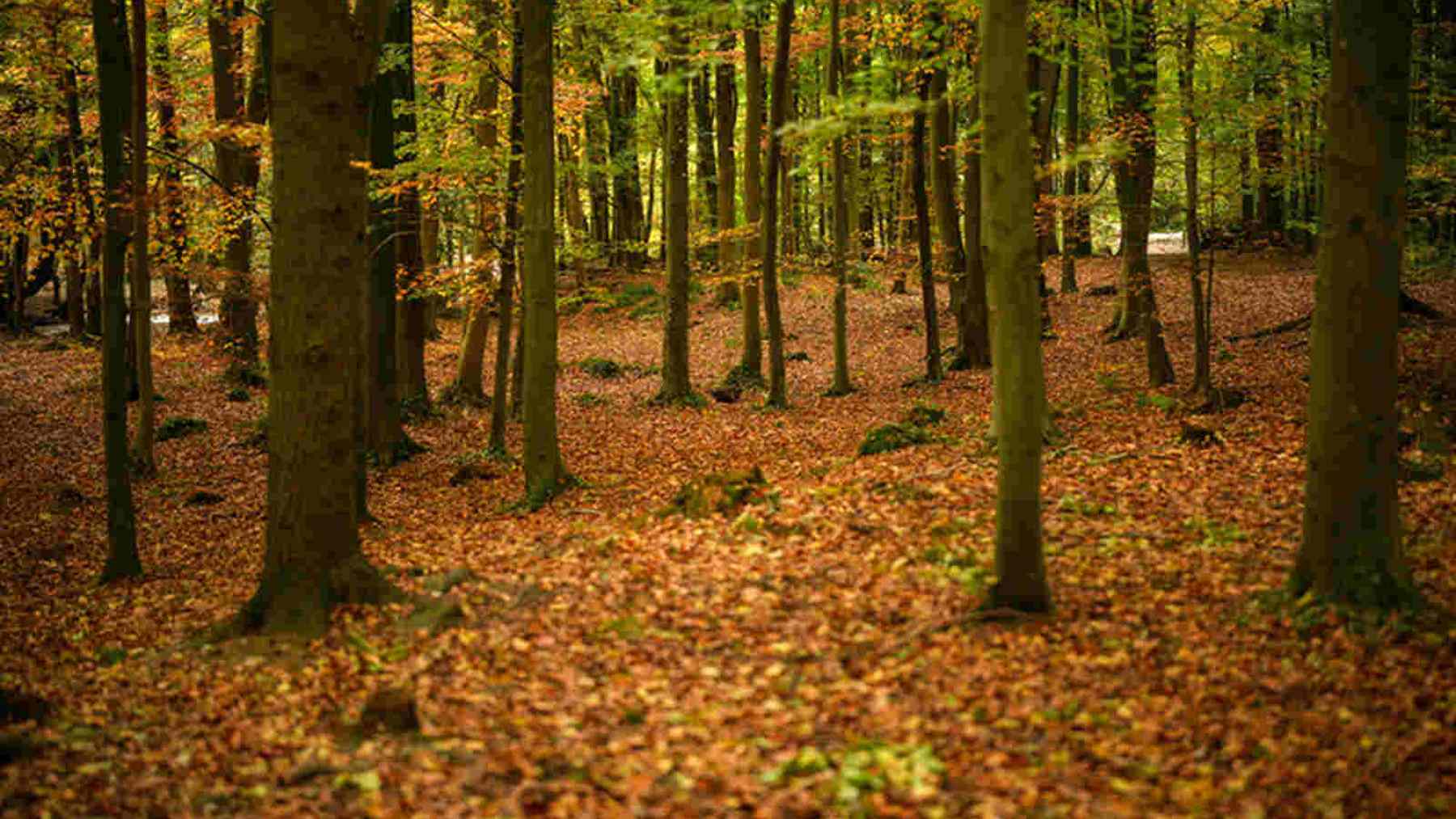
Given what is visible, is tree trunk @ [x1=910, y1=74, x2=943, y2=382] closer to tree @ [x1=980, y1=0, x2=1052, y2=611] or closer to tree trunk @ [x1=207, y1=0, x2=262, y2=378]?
tree @ [x1=980, y1=0, x2=1052, y2=611]

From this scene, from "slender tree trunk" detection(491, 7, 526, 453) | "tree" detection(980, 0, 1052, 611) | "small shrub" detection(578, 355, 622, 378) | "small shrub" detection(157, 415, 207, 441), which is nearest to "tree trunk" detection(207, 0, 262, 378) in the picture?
"small shrub" detection(157, 415, 207, 441)

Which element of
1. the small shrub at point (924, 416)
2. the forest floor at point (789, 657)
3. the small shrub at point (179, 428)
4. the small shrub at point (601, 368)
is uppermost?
the small shrub at point (601, 368)

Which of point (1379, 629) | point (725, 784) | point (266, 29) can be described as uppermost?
point (266, 29)

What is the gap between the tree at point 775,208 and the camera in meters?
16.0

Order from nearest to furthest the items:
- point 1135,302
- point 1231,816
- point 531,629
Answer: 1. point 1231,816
2. point 531,629
3. point 1135,302

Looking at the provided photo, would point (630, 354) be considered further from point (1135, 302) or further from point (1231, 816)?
point (1231, 816)

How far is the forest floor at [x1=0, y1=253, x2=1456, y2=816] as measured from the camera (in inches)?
199

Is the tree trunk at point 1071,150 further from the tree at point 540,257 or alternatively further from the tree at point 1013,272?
the tree at point 540,257

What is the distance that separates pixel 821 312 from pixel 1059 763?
25.3 m

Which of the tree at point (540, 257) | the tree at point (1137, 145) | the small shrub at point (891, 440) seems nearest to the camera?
the tree at point (540, 257)

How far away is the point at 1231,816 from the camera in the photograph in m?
4.58

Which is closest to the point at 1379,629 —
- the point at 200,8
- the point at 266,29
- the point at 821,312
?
the point at 266,29

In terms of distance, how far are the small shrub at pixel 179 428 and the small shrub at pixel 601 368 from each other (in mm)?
8741

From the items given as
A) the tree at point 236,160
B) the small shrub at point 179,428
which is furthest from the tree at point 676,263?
the small shrub at point 179,428
